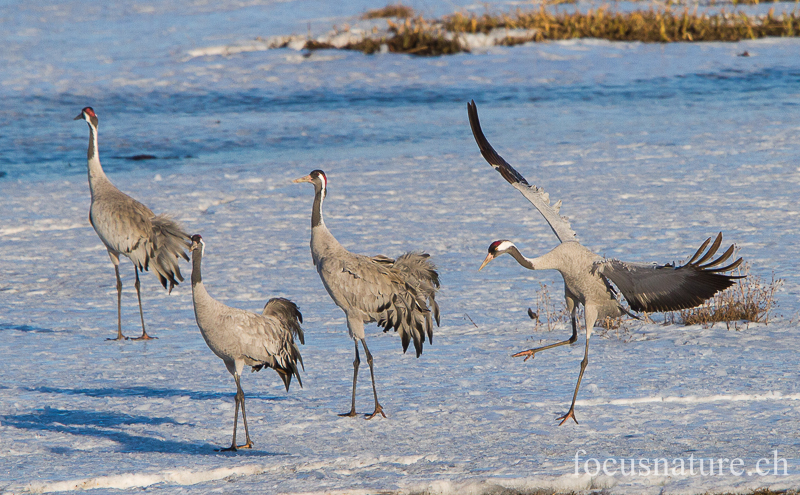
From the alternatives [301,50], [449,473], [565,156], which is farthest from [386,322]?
[301,50]

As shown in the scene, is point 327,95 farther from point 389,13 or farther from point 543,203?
point 543,203

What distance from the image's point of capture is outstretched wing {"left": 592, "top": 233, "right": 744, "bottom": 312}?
221 inches

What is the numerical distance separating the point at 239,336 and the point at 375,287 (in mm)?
1123

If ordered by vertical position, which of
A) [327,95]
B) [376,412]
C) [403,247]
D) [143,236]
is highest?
[327,95]

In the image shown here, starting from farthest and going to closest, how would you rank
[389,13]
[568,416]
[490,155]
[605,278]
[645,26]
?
1. [389,13]
2. [645,26]
3. [490,155]
4. [605,278]
5. [568,416]

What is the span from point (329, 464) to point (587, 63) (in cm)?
1864

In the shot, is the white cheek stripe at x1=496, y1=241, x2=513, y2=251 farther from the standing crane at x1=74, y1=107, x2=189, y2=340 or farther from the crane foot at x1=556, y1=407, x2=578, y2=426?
the standing crane at x1=74, y1=107, x2=189, y2=340

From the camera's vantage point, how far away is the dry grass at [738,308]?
7.53 m

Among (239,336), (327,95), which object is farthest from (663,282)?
(327,95)

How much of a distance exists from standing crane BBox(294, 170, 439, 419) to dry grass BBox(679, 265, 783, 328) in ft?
7.68

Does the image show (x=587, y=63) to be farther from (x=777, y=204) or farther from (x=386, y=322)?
(x=386, y=322)

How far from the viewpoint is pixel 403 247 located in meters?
10.2

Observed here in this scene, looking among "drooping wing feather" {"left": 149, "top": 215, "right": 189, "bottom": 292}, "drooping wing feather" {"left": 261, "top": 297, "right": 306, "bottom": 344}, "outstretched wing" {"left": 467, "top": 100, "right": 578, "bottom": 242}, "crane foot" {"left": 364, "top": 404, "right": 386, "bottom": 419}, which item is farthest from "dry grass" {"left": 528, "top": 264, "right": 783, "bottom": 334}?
"drooping wing feather" {"left": 149, "top": 215, "right": 189, "bottom": 292}

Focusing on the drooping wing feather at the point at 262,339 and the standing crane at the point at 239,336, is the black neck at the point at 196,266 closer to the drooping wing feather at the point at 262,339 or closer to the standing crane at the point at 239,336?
the standing crane at the point at 239,336
